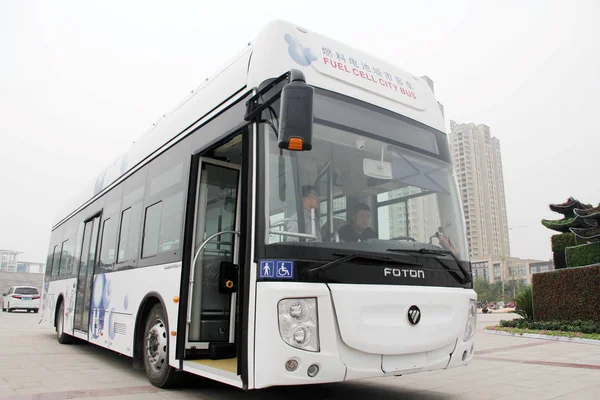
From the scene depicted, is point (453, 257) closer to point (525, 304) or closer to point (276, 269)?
point (276, 269)

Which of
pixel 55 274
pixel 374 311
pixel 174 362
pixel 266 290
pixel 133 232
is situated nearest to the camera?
pixel 266 290

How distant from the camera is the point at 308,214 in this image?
390 centimetres

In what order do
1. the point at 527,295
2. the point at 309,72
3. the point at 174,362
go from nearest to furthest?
the point at 309,72 → the point at 174,362 → the point at 527,295

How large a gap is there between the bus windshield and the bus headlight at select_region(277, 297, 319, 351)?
458 mm

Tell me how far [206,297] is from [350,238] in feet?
6.09

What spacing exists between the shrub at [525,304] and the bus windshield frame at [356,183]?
1363 cm

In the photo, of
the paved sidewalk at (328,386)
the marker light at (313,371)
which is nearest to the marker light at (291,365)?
the marker light at (313,371)

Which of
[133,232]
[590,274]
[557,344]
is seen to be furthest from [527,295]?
[133,232]

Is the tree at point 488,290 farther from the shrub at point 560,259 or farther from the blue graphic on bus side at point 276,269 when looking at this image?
the blue graphic on bus side at point 276,269

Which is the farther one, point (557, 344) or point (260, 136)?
point (557, 344)

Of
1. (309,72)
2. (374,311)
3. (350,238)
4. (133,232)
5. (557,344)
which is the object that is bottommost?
(557,344)

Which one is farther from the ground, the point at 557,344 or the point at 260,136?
the point at 260,136

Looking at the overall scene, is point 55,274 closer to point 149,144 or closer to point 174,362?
point 149,144

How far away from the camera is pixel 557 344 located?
1182cm
